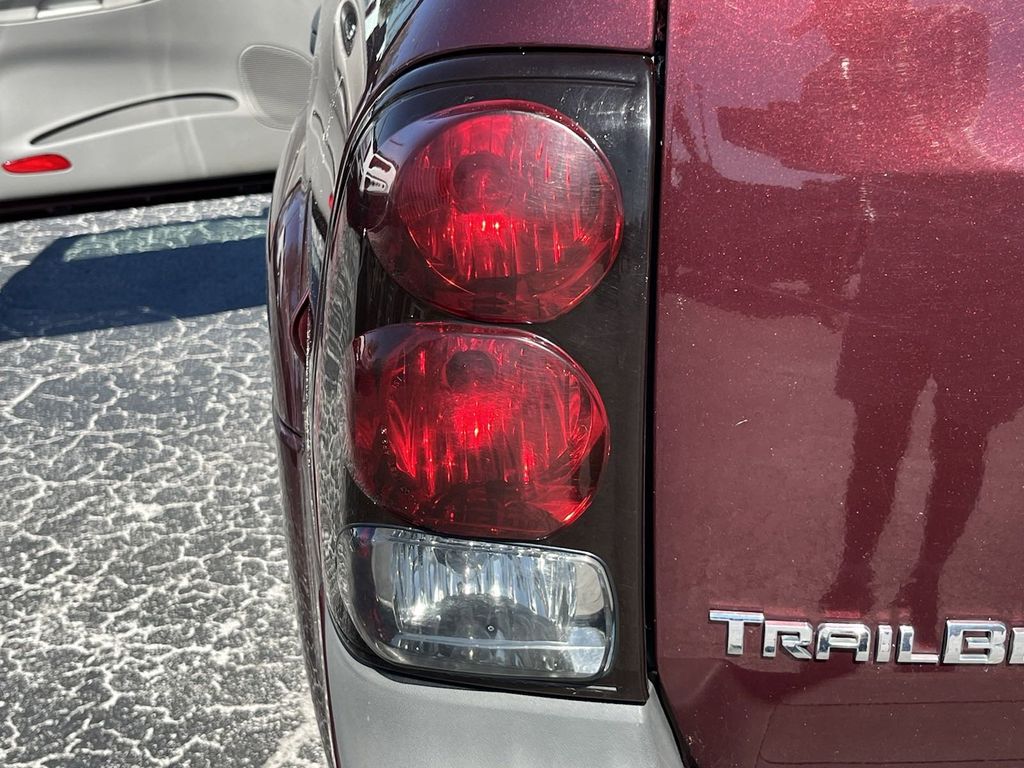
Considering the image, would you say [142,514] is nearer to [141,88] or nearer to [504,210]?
[141,88]

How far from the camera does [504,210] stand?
2.78 feet

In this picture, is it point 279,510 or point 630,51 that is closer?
point 630,51

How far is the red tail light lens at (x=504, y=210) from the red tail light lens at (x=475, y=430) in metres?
0.04

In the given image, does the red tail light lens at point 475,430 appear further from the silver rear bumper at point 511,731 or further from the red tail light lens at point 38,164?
the red tail light lens at point 38,164

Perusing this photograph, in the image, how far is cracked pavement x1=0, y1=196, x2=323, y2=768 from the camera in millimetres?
1969

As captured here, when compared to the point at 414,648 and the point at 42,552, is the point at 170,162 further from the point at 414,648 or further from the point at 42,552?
the point at 414,648

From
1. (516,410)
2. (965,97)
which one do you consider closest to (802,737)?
(516,410)

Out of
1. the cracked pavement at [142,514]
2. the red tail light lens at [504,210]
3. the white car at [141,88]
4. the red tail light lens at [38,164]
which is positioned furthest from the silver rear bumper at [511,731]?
the red tail light lens at [38,164]

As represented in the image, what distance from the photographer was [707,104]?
816 millimetres

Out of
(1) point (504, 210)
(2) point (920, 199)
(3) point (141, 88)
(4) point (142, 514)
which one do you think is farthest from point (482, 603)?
(3) point (141, 88)

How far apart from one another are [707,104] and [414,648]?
1.69 ft

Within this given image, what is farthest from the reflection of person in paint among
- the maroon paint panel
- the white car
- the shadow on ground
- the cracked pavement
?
the shadow on ground

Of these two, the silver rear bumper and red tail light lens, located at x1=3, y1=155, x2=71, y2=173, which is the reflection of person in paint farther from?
red tail light lens, located at x1=3, y1=155, x2=71, y2=173

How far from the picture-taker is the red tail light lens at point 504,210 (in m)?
0.84
